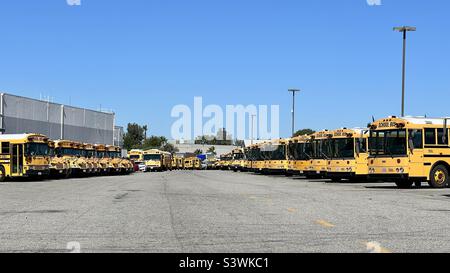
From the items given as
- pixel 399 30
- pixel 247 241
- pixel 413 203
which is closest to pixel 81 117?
pixel 399 30

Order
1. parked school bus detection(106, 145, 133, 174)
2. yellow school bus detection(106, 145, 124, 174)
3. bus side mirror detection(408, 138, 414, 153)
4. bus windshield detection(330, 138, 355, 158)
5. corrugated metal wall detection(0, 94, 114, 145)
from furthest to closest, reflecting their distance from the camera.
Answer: corrugated metal wall detection(0, 94, 114, 145), parked school bus detection(106, 145, 133, 174), yellow school bus detection(106, 145, 124, 174), bus windshield detection(330, 138, 355, 158), bus side mirror detection(408, 138, 414, 153)

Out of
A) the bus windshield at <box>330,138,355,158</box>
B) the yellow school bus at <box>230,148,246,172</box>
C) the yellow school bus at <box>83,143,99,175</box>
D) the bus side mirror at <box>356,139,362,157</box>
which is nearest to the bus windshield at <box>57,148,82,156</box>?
the yellow school bus at <box>83,143,99,175</box>

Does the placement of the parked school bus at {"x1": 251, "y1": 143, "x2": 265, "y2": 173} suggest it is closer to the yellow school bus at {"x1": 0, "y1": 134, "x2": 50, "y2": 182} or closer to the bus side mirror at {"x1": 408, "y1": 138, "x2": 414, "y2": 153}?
the yellow school bus at {"x1": 0, "y1": 134, "x2": 50, "y2": 182}

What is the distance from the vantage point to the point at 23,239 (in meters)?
10.5

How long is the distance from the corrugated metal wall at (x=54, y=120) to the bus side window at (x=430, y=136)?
5744 cm

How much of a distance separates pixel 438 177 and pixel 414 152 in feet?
5.04

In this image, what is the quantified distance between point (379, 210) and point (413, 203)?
2.98 metres

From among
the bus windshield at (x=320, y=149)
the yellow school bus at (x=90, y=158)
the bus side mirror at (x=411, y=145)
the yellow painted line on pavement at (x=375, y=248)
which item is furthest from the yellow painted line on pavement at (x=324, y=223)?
the yellow school bus at (x=90, y=158)

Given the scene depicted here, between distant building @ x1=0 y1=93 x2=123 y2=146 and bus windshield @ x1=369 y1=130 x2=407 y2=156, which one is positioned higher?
distant building @ x1=0 y1=93 x2=123 y2=146

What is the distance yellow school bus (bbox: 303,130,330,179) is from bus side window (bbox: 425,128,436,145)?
11.5m

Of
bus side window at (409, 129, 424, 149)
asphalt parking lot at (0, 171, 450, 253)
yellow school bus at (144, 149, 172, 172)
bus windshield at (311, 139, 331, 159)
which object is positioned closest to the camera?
asphalt parking lot at (0, 171, 450, 253)

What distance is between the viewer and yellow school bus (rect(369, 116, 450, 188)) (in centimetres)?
2755

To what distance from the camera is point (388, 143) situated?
2848 cm

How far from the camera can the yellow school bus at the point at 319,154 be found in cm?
3978
